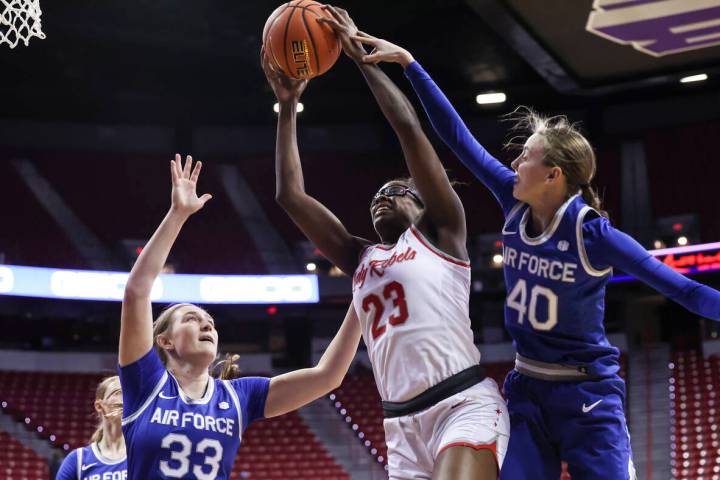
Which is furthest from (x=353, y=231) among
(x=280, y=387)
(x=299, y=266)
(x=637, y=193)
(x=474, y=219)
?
(x=280, y=387)

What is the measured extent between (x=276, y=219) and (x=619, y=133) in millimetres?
8371

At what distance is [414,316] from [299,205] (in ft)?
2.89

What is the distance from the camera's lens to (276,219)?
69.1 feet

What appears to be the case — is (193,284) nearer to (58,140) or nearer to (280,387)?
(58,140)

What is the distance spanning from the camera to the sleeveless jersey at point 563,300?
3.39 m

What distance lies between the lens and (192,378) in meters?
3.83

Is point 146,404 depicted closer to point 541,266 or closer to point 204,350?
point 204,350

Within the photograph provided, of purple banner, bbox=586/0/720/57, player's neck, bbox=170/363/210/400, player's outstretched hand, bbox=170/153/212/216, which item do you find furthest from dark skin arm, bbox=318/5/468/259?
purple banner, bbox=586/0/720/57

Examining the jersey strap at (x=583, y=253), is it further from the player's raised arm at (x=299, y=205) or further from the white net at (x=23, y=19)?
the white net at (x=23, y=19)

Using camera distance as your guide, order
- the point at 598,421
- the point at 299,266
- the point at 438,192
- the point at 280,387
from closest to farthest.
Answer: the point at 598,421
the point at 438,192
the point at 280,387
the point at 299,266

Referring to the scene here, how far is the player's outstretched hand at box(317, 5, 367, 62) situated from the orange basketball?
36mm

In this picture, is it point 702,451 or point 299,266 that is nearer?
point 702,451

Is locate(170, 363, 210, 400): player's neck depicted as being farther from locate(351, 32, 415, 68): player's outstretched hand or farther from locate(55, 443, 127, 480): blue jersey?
locate(351, 32, 415, 68): player's outstretched hand

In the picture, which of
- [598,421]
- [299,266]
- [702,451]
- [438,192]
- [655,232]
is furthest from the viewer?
[299,266]
